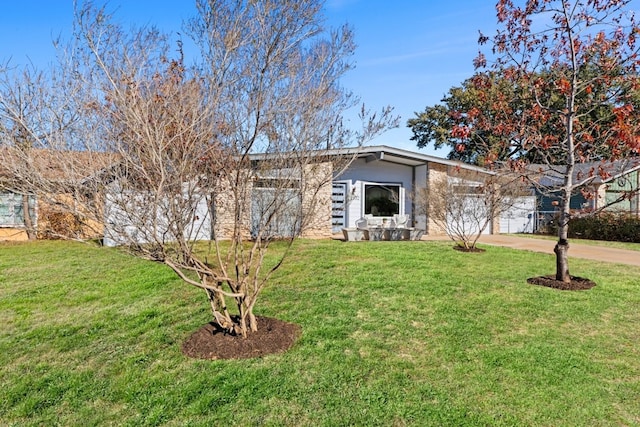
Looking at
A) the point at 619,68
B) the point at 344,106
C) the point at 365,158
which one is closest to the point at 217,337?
the point at 344,106

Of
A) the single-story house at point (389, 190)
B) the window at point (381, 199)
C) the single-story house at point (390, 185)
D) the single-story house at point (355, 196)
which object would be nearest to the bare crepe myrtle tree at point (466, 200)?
the single-story house at point (355, 196)

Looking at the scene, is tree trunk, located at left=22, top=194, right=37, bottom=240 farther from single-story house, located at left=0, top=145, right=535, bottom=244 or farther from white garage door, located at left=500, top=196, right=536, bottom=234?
white garage door, located at left=500, top=196, right=536, bottom=234

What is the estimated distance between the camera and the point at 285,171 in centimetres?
408

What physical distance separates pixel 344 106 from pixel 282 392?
2.89 metres

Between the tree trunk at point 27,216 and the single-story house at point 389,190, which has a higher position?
the single-story house at point 389,190

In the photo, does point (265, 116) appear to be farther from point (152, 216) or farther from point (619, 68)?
point (619, 68)

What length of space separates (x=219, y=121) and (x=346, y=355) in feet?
8.39

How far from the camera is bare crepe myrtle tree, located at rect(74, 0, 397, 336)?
323 centimetres

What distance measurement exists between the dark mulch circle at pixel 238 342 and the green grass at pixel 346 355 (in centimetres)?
15

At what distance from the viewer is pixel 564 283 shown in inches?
258

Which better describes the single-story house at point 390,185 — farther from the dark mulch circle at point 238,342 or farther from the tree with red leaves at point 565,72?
the dark mulch circle at point 238,342

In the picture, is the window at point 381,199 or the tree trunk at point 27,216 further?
the window at point 381,199

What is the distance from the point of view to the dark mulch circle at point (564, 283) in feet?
21.1

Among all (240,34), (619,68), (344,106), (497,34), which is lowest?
(344,106)
